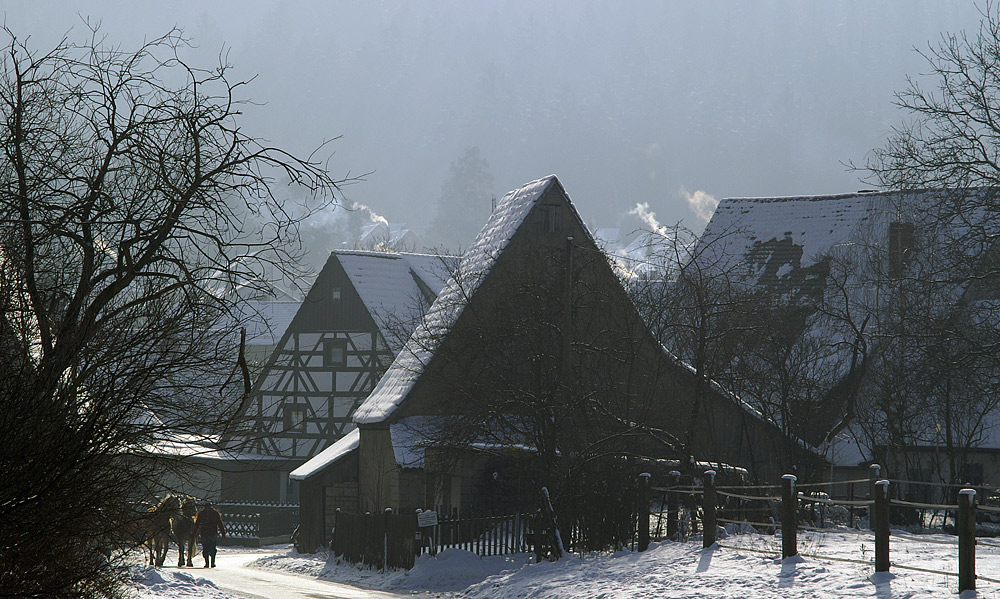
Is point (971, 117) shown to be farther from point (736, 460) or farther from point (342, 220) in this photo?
point (342, 220)

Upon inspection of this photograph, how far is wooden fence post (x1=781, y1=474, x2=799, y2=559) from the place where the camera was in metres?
13.7

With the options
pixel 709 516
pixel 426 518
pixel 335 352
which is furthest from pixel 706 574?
pixel 335 352

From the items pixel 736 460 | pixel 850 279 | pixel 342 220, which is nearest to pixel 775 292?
pixel 850 279

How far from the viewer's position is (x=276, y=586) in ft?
63.1

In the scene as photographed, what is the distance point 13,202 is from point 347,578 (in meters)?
14.0

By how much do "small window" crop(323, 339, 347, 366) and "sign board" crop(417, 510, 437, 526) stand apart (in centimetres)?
1926

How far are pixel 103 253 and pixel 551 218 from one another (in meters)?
19.5

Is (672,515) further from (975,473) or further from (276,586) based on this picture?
(975,473)

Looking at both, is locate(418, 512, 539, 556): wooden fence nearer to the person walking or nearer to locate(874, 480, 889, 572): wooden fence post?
the person walking

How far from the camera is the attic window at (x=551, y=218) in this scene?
1119 inches

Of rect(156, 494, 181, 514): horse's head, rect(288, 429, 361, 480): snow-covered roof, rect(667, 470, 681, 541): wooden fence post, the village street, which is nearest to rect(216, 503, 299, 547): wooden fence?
rect(288, 429, 361, 480): snow-covered roof

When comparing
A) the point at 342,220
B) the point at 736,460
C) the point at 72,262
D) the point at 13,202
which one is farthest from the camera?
the point at 342,220

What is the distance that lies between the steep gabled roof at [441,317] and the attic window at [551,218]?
49cm

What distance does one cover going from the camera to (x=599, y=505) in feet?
60.7
